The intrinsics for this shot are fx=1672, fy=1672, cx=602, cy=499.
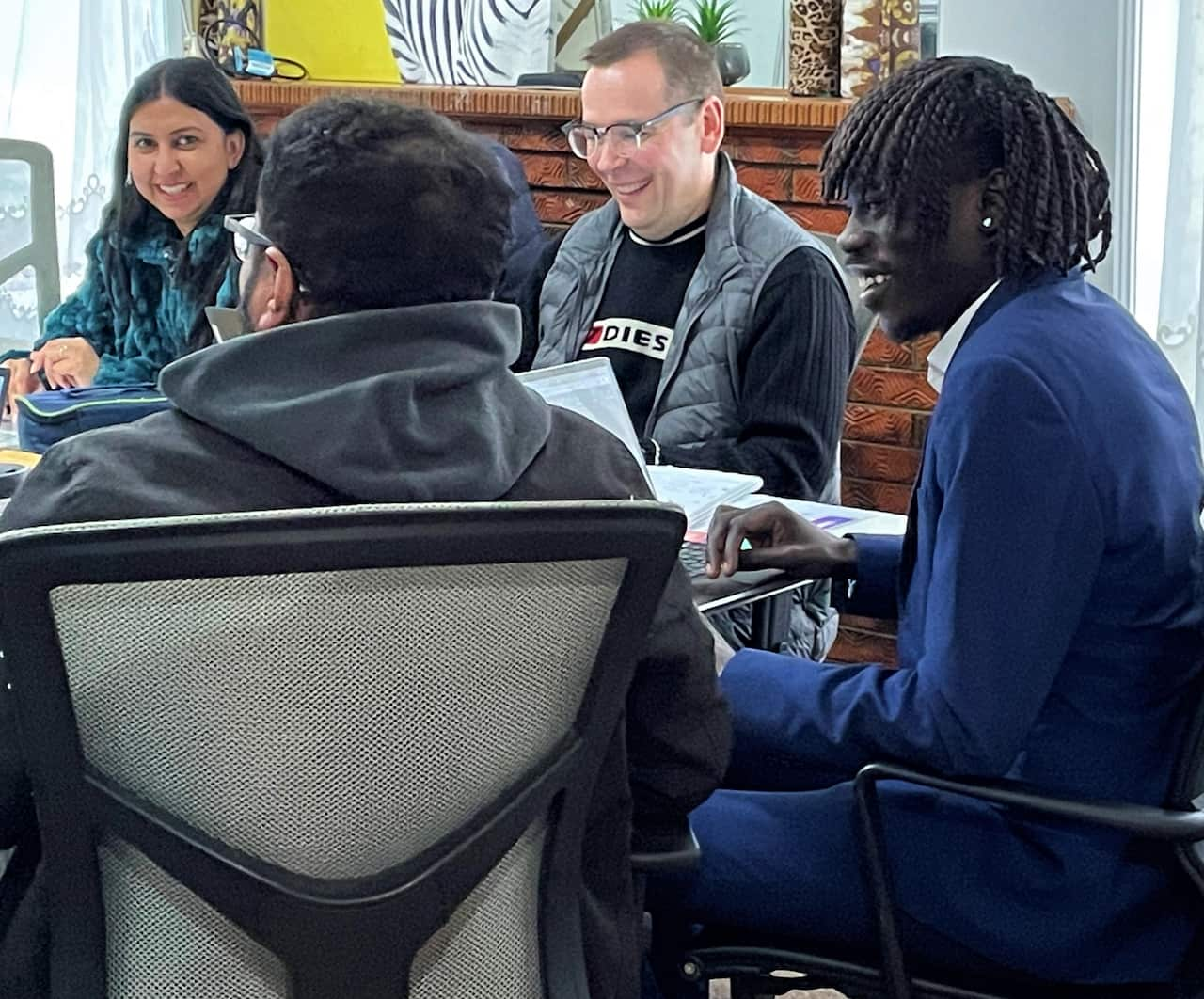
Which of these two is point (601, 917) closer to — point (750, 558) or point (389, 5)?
point (750, 558)

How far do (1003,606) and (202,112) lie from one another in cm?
182

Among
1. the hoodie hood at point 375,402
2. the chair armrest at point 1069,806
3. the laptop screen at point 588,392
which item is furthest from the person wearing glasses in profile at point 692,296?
the hoodie hood at point 375,402

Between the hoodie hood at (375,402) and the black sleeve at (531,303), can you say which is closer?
the hoodie hood at (375,402)

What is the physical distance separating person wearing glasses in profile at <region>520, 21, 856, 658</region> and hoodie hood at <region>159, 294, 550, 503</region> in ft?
3.80

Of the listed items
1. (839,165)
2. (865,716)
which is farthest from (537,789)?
(839,165)

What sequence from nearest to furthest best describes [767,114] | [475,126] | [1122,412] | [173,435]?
[173,435] < [1122,412] < [767,114] < [475,126]

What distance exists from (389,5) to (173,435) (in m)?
2.94

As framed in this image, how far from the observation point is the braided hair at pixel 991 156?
152 cm

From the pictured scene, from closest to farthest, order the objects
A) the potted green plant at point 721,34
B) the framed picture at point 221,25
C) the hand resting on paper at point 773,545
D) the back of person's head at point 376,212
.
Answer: the back of person's head at point 376,212 < the hand resting on paper at point 773,545 < the potted green plant at point 721,34 < the framed picture at point 221,25

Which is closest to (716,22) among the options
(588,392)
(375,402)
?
(588,392)

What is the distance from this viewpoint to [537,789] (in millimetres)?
1127

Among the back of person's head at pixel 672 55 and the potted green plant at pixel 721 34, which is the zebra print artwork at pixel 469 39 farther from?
the back of person's head at pixel 672 55

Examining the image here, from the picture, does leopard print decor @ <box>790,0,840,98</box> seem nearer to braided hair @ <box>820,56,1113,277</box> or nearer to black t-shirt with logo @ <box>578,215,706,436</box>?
black t-shirt with logo @ <box>578,215,706,436</box>

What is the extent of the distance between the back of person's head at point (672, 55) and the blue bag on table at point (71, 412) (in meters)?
0.94
